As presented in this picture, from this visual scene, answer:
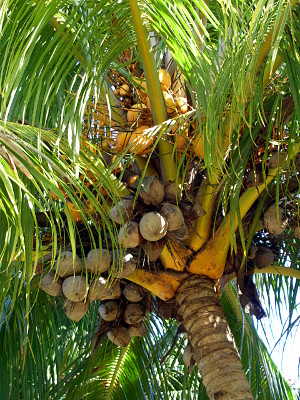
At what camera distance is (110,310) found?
2656 mm

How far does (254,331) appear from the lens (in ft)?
12.2

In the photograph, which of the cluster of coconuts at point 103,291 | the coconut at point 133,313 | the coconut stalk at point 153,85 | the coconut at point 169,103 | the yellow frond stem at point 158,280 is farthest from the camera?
the coconut at point 133,313

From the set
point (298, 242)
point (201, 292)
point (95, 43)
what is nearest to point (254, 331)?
point (298, 242)

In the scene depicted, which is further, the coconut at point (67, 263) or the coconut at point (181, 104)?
the coconut at point (181, 104)

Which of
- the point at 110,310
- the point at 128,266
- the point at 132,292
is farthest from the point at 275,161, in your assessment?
the point at 110,310

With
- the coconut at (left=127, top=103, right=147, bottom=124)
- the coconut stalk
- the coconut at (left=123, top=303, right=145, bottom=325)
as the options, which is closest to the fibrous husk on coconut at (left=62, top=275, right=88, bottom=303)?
the coconut at (left=123, top=303, right=145, bottom=325)

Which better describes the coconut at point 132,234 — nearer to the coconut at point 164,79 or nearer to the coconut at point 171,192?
the coconut at point 171,192

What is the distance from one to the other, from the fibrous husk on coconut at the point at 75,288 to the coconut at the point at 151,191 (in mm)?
386

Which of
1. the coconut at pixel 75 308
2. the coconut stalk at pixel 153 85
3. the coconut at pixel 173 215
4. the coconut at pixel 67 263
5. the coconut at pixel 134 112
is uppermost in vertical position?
the coconut at pixel 134 112

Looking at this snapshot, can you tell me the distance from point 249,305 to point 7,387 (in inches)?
48.5

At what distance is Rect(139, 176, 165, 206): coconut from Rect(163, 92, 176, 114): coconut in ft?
1.08

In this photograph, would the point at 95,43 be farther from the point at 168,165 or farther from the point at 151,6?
the point at 168,165

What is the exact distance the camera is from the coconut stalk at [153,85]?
6.86ft

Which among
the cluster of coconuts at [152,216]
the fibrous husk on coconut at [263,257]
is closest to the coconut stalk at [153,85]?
the cluster of coconuts at [152,216]
